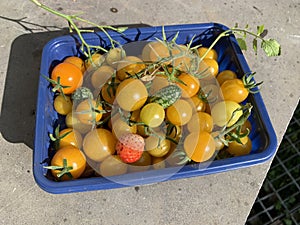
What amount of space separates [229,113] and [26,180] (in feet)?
1.35

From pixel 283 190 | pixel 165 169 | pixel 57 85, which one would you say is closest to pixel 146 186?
pixel 165 169

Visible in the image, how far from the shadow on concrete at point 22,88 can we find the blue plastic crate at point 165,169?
8 cm

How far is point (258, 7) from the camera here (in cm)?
110

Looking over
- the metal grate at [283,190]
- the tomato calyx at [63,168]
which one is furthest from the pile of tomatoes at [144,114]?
the metal grate at [283,190]

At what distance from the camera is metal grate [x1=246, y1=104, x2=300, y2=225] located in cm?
125

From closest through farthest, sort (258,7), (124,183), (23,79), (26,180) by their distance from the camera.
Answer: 1. (124,183)
2. (26,180)
3. (23,79)
4. (258,7)

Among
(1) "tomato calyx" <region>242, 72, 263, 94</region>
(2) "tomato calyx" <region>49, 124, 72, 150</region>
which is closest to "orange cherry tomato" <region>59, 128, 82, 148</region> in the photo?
(2) "tomato calyx" <region>49, 124, 72, 150</region>

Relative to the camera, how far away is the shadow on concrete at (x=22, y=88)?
2.73 ft

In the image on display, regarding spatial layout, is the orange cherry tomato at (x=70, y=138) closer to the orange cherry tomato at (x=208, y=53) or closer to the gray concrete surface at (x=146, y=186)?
the gray concrete surface at (x=146, y=186)

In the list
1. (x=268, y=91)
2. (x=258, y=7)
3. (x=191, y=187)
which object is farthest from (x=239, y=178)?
(x=258, y=7)

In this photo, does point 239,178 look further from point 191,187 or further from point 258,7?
point 258,7

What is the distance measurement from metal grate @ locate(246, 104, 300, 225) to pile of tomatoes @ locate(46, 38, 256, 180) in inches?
22.9

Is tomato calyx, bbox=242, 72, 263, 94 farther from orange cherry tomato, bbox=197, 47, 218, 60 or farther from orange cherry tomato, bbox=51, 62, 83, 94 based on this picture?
orange cherry tomato, bbox=51, 62, 83, 94

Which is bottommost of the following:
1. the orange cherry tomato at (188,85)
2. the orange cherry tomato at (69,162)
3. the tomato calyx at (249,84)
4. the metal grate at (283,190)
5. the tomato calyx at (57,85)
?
the metal grate at (283,190)
